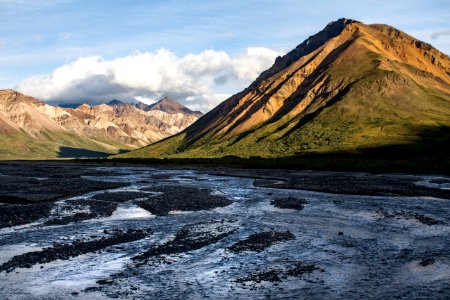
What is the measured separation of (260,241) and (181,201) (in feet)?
66.3

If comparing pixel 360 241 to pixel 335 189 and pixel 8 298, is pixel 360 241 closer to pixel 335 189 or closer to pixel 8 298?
pixel 8 298

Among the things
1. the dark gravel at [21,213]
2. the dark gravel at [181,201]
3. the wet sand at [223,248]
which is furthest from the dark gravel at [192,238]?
the dark gravel at [21,213]

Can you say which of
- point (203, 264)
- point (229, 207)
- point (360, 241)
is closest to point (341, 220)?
point (360, 241)

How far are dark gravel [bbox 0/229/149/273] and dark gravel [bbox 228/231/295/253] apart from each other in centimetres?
655

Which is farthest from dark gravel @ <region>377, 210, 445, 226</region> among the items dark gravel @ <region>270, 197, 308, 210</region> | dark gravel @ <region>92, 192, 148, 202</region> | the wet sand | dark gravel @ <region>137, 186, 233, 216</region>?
dark gravel @ <region>92, 192, 148, 202</region>

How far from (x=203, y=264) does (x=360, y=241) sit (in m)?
10.7

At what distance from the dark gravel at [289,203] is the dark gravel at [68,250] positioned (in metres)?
17.0

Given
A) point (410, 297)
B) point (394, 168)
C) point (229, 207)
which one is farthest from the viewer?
point (394, 168)

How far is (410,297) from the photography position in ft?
56.4

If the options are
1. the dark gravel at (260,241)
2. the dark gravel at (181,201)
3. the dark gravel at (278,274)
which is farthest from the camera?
the dark gravel at (181,201)

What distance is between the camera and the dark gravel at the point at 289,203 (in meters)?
43.2

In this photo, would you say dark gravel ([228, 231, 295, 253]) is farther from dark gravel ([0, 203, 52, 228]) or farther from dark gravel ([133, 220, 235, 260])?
dark gravel ([0, 203, 52, 228])

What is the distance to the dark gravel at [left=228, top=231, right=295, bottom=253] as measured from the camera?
1016 inches

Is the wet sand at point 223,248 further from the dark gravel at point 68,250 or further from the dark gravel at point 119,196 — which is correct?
the dark gravel at point 119,196
